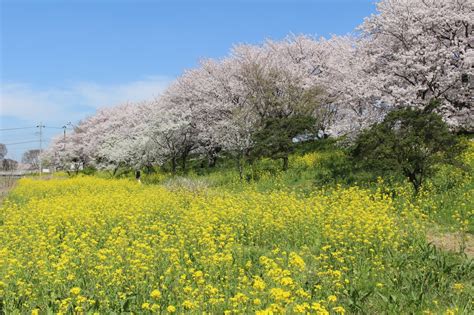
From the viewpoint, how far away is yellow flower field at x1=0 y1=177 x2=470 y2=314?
19.9 feet

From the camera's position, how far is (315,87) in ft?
105

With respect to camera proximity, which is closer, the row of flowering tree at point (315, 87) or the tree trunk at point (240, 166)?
the row of flowering tree at point (315, 87)

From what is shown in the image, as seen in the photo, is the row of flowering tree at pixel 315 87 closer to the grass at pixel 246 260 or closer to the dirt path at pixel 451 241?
the grass at pixel 246 260

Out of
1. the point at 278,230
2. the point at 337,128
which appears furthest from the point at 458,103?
the point at 278,230

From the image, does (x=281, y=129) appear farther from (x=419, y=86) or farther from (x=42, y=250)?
(x=42, y=250)

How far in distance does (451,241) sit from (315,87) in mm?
22836

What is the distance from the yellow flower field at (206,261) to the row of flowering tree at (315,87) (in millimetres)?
9787

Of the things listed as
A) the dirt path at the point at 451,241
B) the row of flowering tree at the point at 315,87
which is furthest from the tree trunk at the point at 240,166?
the dirt path at the point at 451,241

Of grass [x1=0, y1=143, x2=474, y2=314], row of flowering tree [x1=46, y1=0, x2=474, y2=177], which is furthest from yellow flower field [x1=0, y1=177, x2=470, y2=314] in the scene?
row of flowering tree [x1=46, y1=0, x2=474, y2=177]

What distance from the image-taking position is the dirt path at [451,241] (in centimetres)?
954

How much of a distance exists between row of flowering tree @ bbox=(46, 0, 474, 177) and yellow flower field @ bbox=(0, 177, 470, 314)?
9787 mm

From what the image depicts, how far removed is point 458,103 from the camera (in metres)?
22.4

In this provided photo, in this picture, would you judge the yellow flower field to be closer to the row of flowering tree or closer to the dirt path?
the dirt path

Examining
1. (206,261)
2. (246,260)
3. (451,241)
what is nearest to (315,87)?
(451,241)
